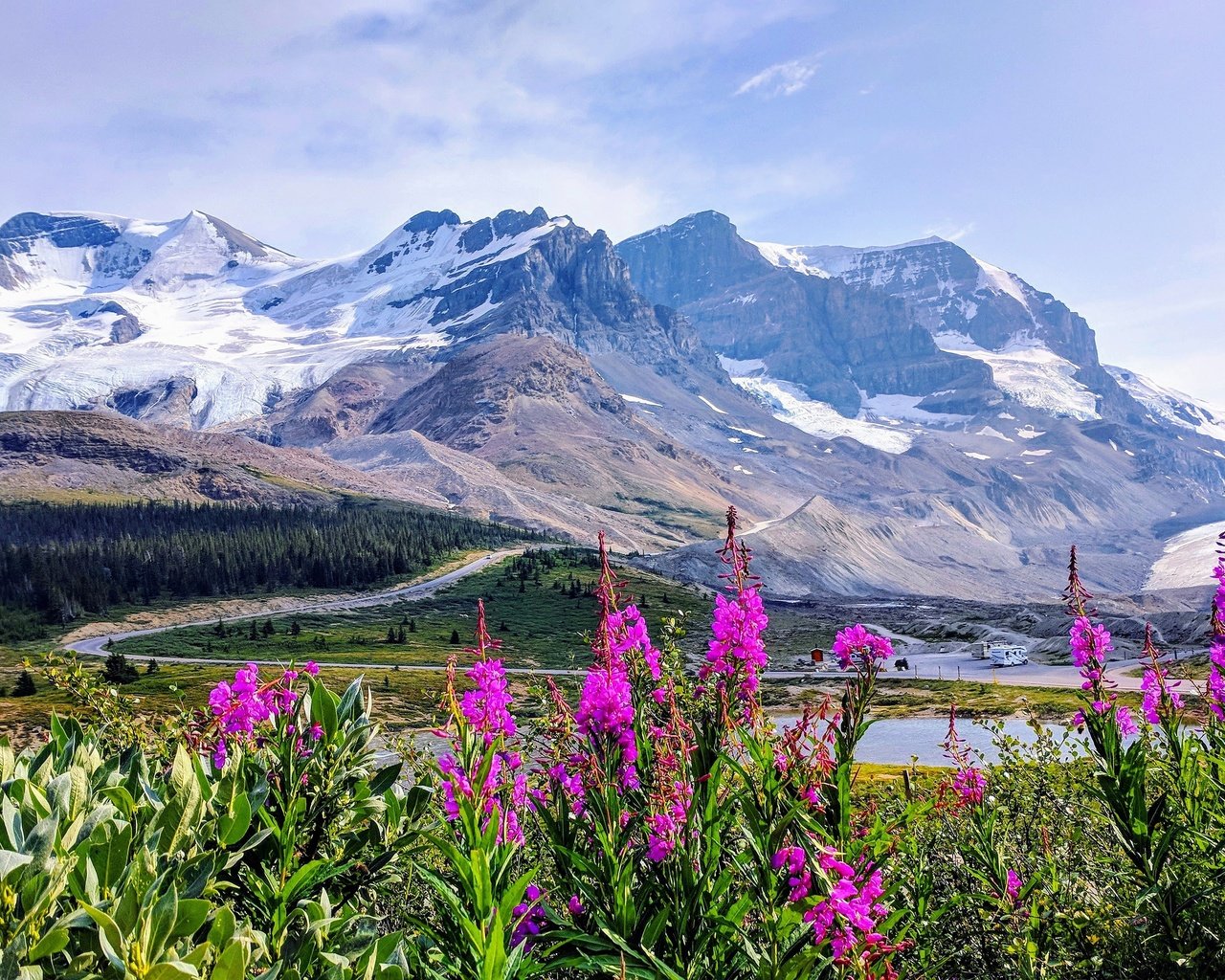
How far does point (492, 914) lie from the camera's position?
3785mm

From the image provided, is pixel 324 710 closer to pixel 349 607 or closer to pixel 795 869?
pixel 795 869

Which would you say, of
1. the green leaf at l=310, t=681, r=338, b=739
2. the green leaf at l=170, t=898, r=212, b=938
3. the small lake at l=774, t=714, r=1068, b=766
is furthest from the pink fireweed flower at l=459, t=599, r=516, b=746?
the small lake at l=774, t=714, r=1068, b=766

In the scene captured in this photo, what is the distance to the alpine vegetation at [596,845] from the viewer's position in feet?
9.91

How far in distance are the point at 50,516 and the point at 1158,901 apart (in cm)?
18921

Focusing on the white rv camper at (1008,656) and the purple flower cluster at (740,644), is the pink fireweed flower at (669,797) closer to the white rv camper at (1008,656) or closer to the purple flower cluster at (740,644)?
the purple flower cluster at (740,644)

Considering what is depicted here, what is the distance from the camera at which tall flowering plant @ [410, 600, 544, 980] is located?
3.80m

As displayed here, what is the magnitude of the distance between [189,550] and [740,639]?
147989 mm

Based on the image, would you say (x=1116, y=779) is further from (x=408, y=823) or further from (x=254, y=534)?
(x=254, y=534)

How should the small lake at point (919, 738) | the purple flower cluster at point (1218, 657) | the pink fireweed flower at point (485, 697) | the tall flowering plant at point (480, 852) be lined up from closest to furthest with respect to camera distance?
the tall flowering plant at point (480, 852)
the pink fireweed flower at point (485, 697)
the purple flower cluster at point (1218, 657)
the small lake at point (919, 738)

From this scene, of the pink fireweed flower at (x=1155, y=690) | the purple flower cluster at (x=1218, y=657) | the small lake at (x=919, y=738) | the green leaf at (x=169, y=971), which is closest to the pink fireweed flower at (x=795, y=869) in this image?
the green leaf at (x=169, y=971)

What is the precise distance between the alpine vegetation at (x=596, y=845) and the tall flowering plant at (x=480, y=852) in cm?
2

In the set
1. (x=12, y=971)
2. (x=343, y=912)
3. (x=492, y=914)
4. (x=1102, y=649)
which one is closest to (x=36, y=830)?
(x=12, y=971)

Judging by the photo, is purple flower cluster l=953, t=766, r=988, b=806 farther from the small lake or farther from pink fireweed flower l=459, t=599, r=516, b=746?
the small lake

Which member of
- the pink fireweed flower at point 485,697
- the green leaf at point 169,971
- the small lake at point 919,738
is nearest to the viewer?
the green leaf at point 169,971
